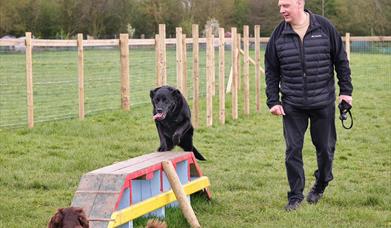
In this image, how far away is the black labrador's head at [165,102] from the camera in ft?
27.4

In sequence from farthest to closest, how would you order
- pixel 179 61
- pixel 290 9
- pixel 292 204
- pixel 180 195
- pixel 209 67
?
pixel 209 67
pixel 179 61
pixel 292 204
pixel 290 9
pixel 180 195

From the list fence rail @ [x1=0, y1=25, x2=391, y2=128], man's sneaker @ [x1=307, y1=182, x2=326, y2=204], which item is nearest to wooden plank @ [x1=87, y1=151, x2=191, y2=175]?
man's sneaker @ [x1=307, y1=182, x2=326, y2=204]

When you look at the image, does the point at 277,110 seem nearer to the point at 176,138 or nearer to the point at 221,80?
the point at 176,138

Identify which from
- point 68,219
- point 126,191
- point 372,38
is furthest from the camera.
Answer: point 372,38

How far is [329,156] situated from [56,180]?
12.0 feet

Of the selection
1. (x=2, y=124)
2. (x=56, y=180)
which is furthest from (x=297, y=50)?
(x=2, y=124)

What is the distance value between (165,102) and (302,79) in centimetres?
170

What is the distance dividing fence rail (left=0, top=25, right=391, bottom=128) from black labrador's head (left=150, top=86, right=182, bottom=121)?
610 centimetres

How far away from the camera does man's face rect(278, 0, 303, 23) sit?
293 inches

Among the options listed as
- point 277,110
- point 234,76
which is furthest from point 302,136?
point 234,76

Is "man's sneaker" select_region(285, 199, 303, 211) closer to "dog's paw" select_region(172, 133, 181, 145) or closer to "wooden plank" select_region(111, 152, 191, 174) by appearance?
"wooden plank" select_region(111, 152, 191, 174)

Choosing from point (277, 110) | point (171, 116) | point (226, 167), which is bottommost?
point (226, 167)

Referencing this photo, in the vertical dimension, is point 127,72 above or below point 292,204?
above

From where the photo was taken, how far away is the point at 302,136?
7.83 m
